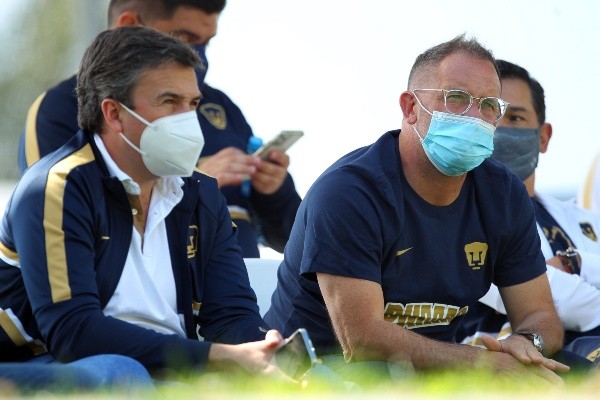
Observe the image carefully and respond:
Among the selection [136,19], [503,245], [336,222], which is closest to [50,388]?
[336,222]

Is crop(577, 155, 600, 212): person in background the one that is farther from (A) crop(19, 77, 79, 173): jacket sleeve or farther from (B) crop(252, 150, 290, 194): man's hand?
(A) crop(19, 77, 79, 173): jacket sleeve

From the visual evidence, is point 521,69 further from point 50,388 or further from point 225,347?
point 50,388

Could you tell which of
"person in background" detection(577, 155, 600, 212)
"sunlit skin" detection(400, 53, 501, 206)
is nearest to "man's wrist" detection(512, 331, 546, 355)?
"sunlit skin" detection(400, 53, 501, 206)

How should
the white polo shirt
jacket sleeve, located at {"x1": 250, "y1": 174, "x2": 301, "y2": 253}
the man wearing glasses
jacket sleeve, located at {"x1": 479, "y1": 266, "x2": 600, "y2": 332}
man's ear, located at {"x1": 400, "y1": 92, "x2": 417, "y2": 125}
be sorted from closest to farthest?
the white polo shirt → the man wearing glasses → man's ear, located at {"x1": 400, "y1": 92, "x2": 417, "y2": 125} → jacket sleeve, located at {"x1": 479, "y1": 266, "x2": 600, "y2": 332} → jacket sleeve, located at {"x1": 250, "y1": 174, "x2": 301, "y2": 253}

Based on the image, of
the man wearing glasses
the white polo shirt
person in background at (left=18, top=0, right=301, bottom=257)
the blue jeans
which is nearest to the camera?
the blue jeans

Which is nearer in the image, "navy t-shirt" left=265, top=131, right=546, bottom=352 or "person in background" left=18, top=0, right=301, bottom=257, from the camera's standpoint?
"navy t-shirt" left=265, top=131, right=546, bottom=352

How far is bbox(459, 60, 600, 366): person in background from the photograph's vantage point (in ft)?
18.2

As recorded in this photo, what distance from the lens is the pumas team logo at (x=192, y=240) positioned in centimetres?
462

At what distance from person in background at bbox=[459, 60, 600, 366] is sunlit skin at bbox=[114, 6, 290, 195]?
1037 mm

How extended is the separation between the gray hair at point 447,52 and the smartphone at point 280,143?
3.47 feet

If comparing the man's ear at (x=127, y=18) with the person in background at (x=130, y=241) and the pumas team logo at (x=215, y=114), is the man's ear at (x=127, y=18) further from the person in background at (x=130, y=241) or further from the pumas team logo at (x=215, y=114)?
the person in background at (x=130, y=241)

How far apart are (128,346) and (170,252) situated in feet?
1.64

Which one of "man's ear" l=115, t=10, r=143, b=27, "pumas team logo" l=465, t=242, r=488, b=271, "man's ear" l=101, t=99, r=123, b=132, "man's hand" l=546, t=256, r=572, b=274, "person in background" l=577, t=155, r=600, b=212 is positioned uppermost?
"man's ear" l=115, t=10, r=143, b=27

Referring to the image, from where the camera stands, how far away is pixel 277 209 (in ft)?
20.9
